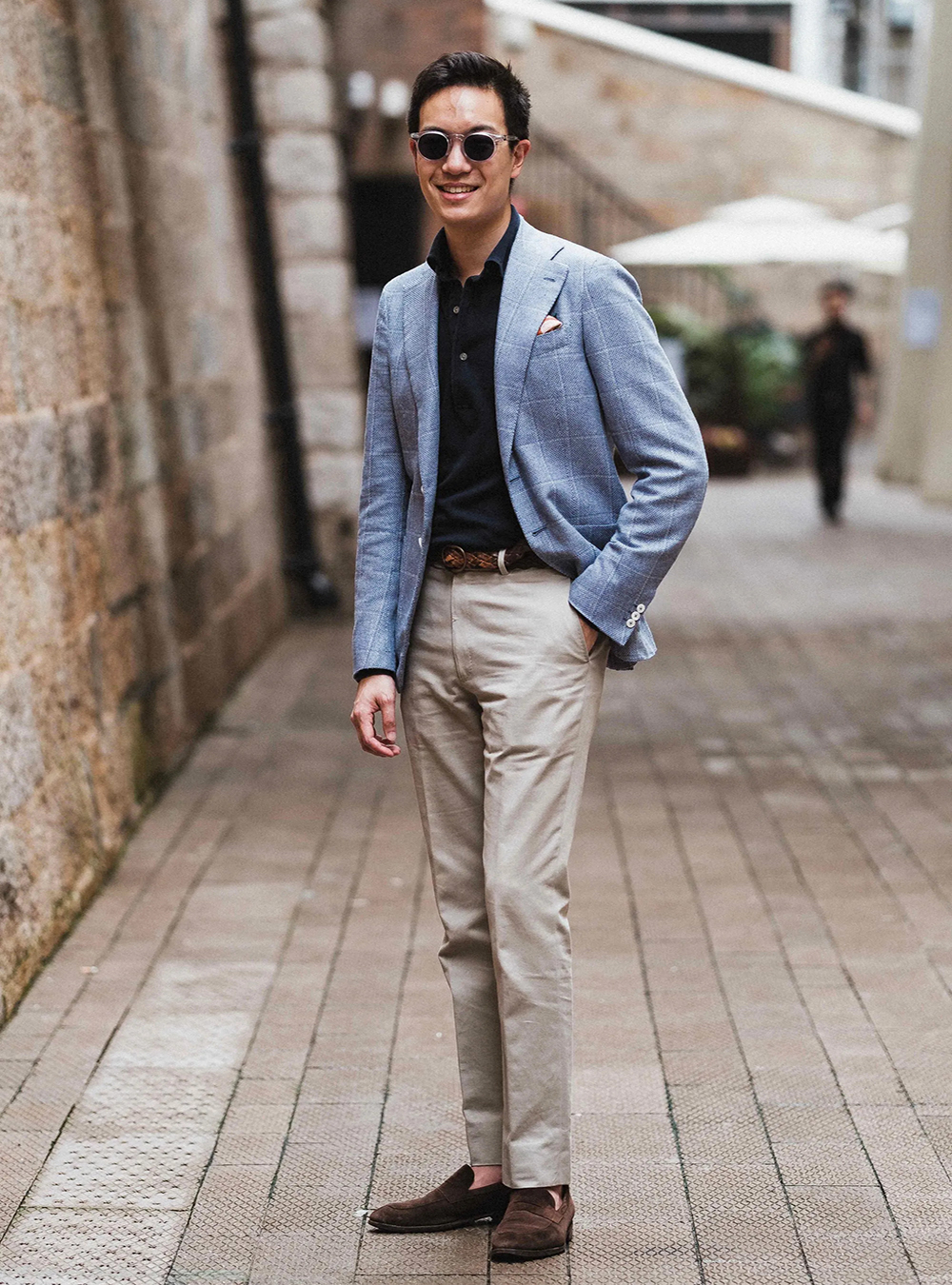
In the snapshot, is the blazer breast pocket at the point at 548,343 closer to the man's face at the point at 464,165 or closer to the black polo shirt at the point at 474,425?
the black polo shirt at the point at 474,425

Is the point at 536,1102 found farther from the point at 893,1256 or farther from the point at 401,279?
the point at 401,279

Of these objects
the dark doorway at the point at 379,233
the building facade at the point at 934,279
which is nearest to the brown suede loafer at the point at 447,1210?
the building facade at the point at 934,279

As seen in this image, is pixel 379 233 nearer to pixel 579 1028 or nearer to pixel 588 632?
pixel 579 1028

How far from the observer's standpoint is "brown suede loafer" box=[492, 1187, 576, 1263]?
308 cm

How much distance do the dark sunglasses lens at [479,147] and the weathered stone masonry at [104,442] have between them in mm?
2008

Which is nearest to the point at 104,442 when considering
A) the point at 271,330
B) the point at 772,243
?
the point at 271,330

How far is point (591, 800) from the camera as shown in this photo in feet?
20.6

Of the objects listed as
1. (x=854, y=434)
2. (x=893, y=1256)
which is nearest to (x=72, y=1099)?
(x=893, y=1256)

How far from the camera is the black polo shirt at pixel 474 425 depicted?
3.02 metres

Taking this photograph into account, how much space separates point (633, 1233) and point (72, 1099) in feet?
4.41

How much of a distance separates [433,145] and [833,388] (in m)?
11.9

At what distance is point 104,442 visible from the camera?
573 centimetres

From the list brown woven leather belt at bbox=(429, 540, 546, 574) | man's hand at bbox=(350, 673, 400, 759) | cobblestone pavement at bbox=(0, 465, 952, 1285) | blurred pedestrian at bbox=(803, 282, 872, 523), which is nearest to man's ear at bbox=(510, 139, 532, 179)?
brown woven leather belt at bbox=(429, 540, 546, 574)

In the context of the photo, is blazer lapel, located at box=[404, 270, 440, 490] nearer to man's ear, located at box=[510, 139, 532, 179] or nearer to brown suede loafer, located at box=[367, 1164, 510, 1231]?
man's ear, located at box=[510, 139, 532, 179]
